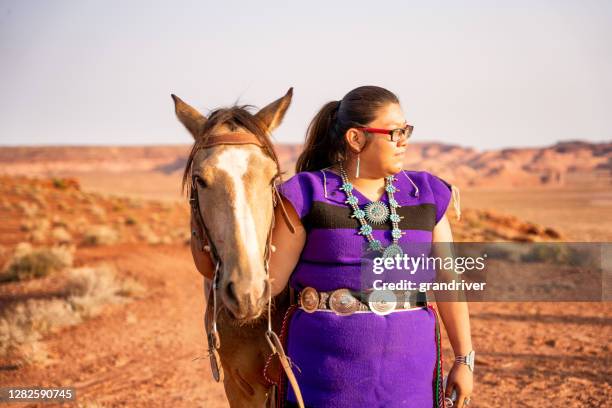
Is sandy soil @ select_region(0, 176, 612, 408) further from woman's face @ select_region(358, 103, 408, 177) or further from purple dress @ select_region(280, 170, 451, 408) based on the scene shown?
woman's face @ select_region(358, 103, 408, 177)

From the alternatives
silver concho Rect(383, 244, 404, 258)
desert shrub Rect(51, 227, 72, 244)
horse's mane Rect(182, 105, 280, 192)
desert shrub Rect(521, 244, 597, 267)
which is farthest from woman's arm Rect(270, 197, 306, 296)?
desert shrub Rect(51, 227, 72, 244)

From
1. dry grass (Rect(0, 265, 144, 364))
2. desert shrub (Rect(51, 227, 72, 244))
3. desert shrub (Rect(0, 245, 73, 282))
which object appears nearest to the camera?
dry grass (Rect(0, 265, 144, 364))

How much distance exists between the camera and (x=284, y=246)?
2566 millimetres

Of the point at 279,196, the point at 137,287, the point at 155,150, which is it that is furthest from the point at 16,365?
the point at 155,150

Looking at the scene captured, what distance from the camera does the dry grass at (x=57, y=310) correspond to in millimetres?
8047

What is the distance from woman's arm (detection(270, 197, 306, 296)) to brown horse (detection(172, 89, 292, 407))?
8 cm

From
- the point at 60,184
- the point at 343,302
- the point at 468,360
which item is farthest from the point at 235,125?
the point at 60,184

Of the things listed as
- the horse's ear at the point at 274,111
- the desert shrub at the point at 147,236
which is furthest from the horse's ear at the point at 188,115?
the desert shrub at the point at 147,236

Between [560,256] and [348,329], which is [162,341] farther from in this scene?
[560,256]

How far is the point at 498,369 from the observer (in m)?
7.15

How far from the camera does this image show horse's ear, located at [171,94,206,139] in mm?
2918

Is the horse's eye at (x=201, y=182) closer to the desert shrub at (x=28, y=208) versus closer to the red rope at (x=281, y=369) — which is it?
the red rope at (x=281, y=369)

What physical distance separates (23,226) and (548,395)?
1952cm

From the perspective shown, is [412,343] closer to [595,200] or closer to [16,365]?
[16,365]
